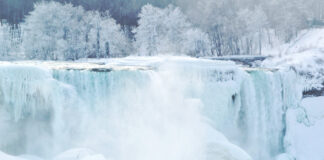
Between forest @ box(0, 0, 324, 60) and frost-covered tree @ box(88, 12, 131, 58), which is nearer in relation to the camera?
forest @ box(0, 0, 324, 60)

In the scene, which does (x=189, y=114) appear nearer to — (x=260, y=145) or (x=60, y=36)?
(x=260, y=145)

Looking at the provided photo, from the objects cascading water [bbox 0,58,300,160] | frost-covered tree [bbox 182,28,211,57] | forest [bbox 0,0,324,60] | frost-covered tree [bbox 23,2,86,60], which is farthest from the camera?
frost-covered tree [bbox 182,28,211,57]

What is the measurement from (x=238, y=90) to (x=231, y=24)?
25424 mm

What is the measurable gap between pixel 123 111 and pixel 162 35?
25900 millimetres

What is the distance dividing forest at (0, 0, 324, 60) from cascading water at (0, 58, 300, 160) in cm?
1727

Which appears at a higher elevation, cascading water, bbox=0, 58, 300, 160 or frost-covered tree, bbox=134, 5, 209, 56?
frost-covered tree, bbox=134, 5, 209, 56

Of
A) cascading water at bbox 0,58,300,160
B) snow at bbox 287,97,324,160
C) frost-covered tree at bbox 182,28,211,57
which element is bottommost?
snow at bbox 287,97,324,160

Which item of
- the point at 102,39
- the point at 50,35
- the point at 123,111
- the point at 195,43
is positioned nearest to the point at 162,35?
the point at 195,43

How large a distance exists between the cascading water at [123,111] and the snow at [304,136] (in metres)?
4.64

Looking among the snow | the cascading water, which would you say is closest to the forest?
the snow

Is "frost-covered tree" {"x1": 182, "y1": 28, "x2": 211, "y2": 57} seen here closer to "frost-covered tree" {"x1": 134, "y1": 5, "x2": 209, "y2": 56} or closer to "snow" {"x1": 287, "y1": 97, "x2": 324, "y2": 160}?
"frost-covered tree" {"x1": 134, "y1": 5, "x2": 209, "y2": 56}

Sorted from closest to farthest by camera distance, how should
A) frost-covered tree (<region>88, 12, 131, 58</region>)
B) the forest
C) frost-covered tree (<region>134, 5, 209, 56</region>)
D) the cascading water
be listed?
1. the cascading water
2. the forest
3. frost-covered tree (<region>88, 12, 131, 58</region>)
4. frost-covered tree (<region>134, 5, 209, 56</region>)

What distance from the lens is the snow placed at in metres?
19.3

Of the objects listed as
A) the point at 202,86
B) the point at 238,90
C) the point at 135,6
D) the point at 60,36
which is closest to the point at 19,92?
the point at 202,86
